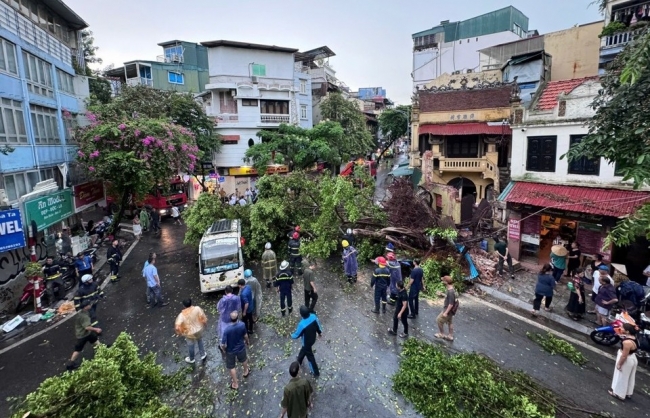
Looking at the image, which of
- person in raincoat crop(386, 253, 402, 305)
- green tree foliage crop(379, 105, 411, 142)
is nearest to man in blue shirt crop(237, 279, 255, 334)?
person in raincoat crop(386, 253, 402, 305)

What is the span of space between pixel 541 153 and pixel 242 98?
25.2 meters

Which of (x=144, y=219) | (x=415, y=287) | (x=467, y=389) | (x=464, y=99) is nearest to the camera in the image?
(x=467, y=389)

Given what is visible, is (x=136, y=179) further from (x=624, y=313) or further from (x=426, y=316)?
(x=624, y=313)

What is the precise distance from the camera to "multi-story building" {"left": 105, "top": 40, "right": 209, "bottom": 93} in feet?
114

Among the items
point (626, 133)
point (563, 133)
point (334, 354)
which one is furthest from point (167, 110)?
point (626, 133)

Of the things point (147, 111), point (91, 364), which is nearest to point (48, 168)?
point (147, 111)

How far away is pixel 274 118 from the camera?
3303 centimetres

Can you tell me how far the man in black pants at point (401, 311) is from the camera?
870 cm

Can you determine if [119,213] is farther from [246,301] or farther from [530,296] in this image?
[530,296]

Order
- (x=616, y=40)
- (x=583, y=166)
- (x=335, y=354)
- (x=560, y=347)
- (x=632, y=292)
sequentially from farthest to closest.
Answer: (x=616, y=40)
(x=583, y=166)
(x=632, y=292)
(x=560, y=347)
(x=335, y=354)

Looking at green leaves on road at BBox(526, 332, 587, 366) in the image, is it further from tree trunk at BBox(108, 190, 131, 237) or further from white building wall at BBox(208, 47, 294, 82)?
white building wall at BBox(208, 47, 294, 82)

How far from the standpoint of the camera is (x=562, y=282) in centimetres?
1266

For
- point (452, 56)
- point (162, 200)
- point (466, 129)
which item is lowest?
point (162, 200)

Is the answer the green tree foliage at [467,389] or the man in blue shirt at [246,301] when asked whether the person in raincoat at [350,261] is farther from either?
the green tree foliage at [467,389]
